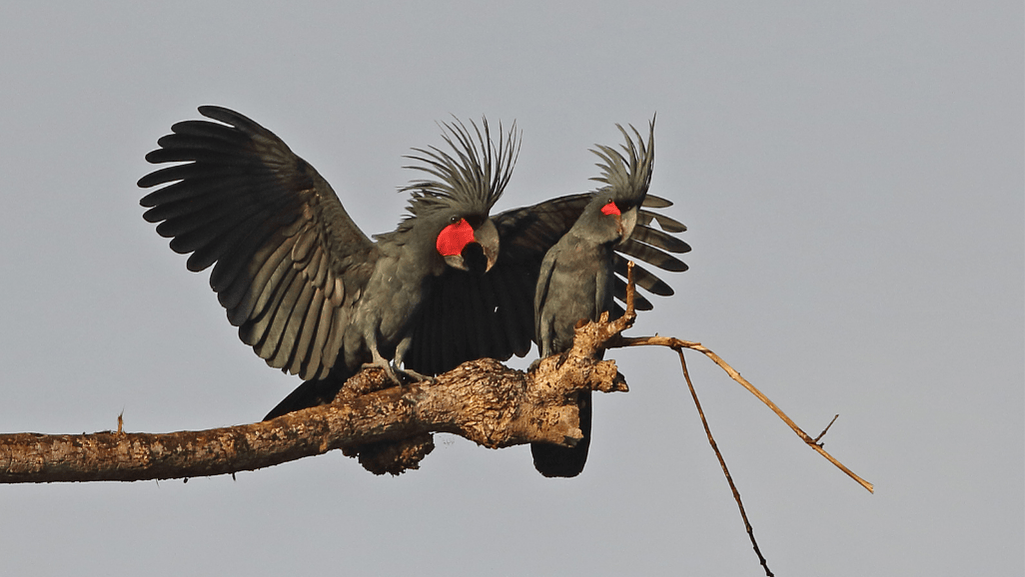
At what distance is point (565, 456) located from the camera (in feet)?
23.6

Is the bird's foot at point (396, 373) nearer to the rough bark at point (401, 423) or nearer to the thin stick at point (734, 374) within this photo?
the rough bark at point (401, 423)

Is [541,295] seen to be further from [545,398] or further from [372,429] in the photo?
[372,429]

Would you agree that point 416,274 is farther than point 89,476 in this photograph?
Yes

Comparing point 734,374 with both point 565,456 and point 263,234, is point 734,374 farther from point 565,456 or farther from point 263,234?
point 263,234

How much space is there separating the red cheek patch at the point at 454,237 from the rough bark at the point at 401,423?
0.77 meters

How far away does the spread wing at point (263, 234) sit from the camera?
643 cm

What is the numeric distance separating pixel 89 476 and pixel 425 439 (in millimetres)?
2125

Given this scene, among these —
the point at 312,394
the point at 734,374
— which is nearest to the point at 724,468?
the point at 734,374

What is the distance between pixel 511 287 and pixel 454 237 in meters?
1.18

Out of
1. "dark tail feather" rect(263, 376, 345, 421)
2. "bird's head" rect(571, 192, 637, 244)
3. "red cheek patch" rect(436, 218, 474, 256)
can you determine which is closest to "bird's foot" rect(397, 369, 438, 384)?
"dark tail feather" rect(263, 376, 345, 421)

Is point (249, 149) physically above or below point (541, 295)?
above

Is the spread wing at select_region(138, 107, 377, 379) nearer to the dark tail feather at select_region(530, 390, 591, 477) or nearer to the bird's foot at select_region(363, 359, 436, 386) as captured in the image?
the bird's foot at select_region(363, 359, 436, 386)

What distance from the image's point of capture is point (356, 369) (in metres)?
6.75

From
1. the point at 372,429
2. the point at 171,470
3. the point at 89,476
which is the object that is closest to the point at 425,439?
the point at 372,429
